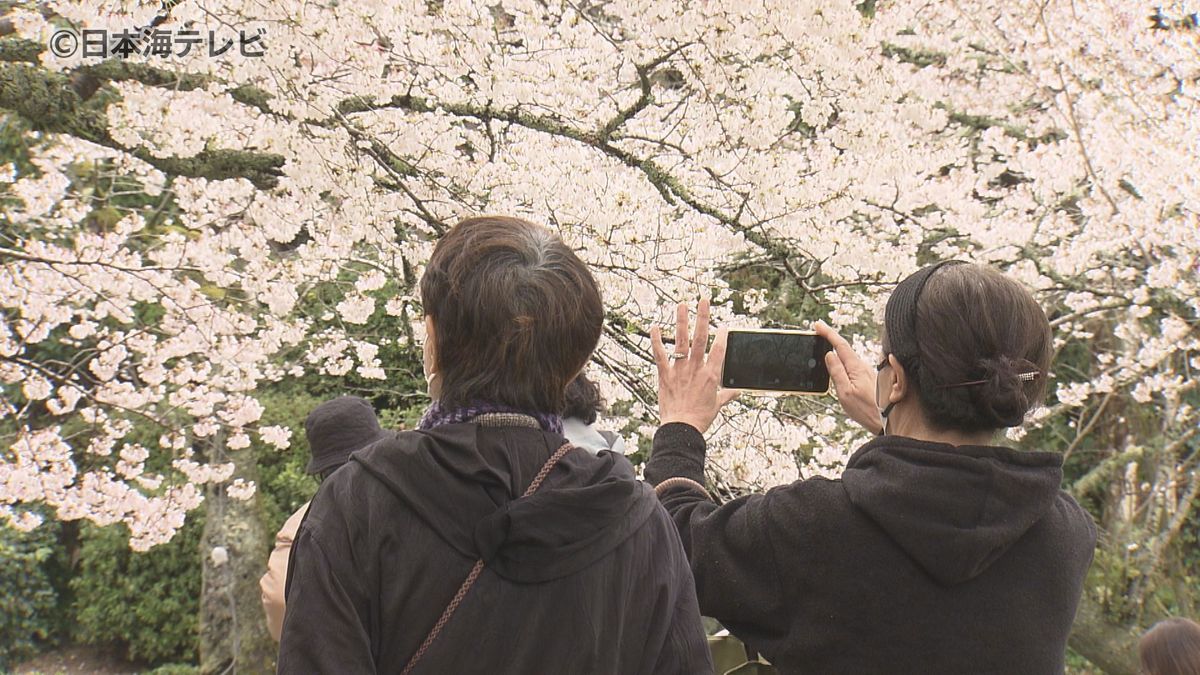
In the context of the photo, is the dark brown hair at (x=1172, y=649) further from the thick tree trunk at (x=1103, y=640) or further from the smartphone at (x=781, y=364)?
the thick tree trunk at (x=1103, y=640)

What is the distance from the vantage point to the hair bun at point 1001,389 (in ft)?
3.69

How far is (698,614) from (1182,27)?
619 centimetres

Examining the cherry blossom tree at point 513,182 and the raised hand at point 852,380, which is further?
the cherry blossom tree at point 513,182

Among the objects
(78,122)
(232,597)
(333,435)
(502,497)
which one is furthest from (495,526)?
(232,597)

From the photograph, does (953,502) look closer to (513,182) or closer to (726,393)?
(726,393)

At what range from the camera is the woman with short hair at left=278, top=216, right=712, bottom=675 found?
1.05 meters

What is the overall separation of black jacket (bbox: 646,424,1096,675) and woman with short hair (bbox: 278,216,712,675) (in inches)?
5.0

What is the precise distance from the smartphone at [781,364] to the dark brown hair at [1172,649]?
1356mm

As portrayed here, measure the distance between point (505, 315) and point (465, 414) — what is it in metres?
0.13

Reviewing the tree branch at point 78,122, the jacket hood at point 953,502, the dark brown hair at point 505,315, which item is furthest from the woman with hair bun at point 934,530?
the tree branch at point 78,122

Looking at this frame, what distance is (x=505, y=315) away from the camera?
1.11 metres

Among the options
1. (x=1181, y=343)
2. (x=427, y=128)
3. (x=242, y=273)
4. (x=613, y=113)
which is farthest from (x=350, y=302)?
(x=1181, y=343)

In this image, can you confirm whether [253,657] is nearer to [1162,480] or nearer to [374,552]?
[374,552]

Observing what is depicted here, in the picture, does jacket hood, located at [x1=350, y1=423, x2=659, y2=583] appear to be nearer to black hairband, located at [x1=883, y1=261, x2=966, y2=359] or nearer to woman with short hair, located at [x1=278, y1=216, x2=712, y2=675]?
woman with short hair, located at [x1=278, y1=216, x2=712, y2=675]
